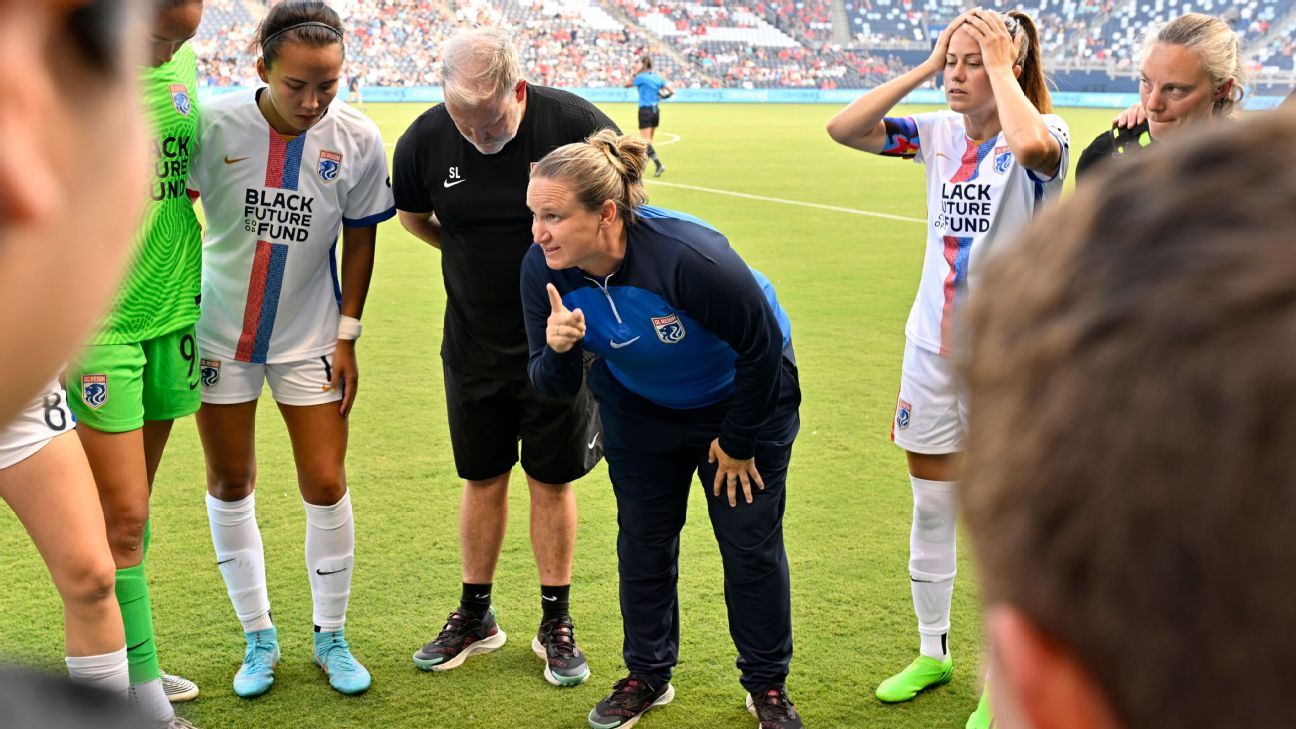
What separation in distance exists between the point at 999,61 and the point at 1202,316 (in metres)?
3.39

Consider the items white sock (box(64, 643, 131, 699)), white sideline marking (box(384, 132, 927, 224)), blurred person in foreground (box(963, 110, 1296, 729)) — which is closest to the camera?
blurred person in foreground (box(963, 110, 1296, 729))

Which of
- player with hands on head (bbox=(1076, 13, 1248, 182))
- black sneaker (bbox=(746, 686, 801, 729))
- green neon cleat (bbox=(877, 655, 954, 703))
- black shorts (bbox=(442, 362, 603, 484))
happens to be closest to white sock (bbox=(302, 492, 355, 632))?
black shorts (bbox=(442, 362, 603, 484))

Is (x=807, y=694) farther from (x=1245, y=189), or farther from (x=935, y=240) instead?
(x=1245, y=189)

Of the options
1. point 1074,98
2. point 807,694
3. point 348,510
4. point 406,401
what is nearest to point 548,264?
point 348,510

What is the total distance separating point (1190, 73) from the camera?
357 centimetres

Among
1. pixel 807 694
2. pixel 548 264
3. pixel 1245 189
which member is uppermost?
pixel 1245 189

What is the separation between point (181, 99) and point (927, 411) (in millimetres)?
2605

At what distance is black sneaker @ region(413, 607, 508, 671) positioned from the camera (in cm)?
433

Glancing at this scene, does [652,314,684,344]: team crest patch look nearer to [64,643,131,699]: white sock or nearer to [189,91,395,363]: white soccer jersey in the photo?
[189,91,395,363]: white soccer jersey

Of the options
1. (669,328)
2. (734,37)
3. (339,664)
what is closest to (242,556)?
(339,664)

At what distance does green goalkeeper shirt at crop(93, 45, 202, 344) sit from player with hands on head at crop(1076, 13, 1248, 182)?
9.12 ft

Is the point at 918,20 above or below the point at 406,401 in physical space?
above

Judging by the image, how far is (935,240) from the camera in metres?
4.00

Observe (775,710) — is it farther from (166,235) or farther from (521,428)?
(166,235)
